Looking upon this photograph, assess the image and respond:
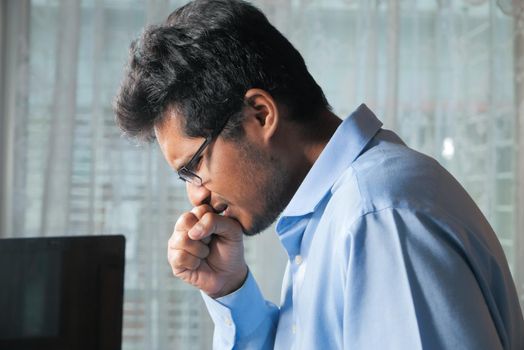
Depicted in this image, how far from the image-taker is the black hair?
822 mm

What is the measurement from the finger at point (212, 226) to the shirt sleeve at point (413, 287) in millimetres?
403

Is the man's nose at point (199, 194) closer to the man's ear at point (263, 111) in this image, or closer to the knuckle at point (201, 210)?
the knuckle at point (201, 210)

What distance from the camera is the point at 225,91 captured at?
821 mm

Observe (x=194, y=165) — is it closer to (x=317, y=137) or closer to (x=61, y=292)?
(x=317, y=137)

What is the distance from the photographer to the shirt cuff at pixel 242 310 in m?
1.05

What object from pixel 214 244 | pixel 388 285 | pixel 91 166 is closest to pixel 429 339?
pixel 388 285

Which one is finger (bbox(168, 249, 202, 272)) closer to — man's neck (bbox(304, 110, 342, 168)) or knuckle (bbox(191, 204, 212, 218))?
knuckle (bbox(191, 204, 212, 218))

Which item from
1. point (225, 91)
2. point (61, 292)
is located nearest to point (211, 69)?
point (225, 91)

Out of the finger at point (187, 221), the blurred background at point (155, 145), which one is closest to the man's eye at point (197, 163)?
the finger at point (187, 221)

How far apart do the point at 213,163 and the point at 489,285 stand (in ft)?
1.43

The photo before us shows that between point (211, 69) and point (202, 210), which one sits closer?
point (211, 69)

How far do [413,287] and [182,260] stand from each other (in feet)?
1.80

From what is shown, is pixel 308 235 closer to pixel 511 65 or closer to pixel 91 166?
pixel 91 166

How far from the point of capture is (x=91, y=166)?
1939mm
